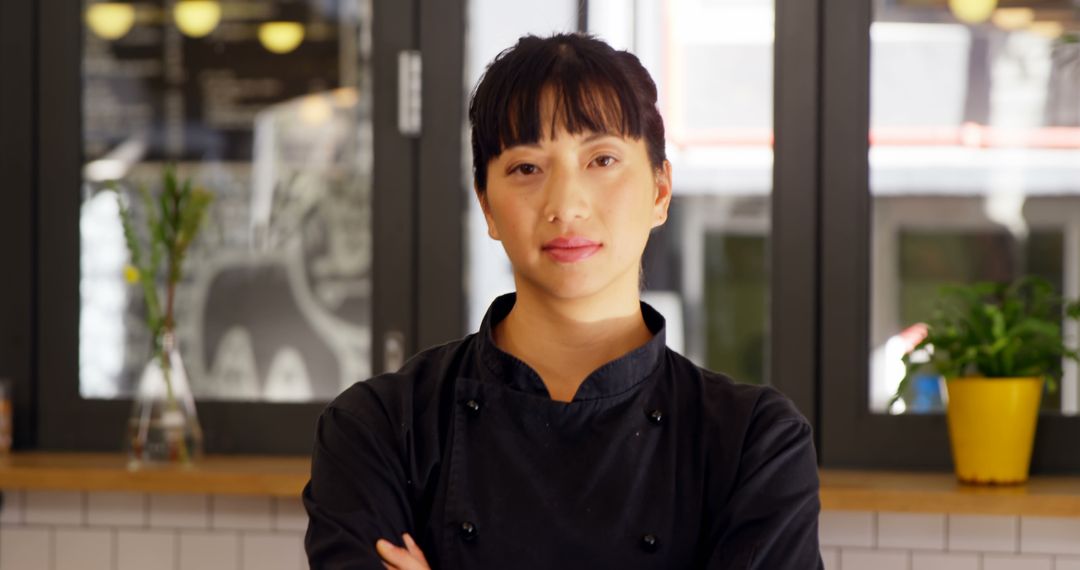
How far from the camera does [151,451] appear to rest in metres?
2.95

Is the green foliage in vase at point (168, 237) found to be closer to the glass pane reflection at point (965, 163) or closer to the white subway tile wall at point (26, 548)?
the white subway tile wall at point (26, 548)

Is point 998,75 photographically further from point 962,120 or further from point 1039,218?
point 1039,218

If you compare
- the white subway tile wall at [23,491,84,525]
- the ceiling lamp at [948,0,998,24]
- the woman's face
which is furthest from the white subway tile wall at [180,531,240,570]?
the ceiling lamp at [948,0,998,24]

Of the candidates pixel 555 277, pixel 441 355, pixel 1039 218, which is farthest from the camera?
pixel 1039 218

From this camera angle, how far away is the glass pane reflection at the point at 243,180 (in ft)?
10.1

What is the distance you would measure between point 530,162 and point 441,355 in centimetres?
31

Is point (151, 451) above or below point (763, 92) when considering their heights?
below

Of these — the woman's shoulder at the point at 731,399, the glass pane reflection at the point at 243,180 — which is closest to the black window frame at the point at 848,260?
the glass pane reflection at the point at 243,180

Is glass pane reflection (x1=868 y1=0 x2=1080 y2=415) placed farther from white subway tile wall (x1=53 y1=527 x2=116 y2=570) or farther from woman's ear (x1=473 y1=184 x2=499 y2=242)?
white subway tile wall (x1=53 y1=527 x2=116 y2=570)

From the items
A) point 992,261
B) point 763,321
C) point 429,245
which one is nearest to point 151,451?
point 429,245

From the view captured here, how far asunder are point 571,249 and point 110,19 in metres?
2.00

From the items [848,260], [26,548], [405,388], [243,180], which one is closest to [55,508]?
[26,548]

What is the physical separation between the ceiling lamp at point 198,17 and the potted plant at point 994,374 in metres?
1.67

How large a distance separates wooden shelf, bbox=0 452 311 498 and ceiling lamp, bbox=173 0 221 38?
97 cm
